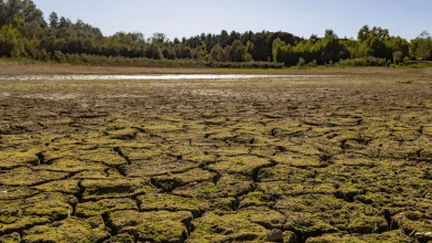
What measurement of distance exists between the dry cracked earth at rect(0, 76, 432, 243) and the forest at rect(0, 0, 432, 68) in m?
25.7

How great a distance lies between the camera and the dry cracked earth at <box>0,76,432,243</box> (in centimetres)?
190

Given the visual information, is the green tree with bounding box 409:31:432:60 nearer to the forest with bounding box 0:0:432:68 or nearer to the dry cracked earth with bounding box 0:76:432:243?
the forest with bounding box 0:0:432:68

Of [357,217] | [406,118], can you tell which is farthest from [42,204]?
[406,118]

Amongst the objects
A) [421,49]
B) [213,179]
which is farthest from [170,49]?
[213,179]

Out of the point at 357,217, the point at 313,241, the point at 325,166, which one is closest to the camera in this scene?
the point at 313,241

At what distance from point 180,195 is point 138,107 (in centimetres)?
415

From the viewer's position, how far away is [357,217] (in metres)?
2.04

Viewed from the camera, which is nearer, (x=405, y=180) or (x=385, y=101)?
(x=405, y=180)

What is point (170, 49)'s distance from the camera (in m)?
46.7

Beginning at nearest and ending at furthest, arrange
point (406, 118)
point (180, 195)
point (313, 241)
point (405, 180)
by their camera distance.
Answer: point (313, 241) → point (180, 195) → point (405, 180) → point (406, 118)

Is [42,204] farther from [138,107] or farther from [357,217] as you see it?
[138,107]

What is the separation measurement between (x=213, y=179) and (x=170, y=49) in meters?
45.4

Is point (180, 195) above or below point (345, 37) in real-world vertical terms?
below

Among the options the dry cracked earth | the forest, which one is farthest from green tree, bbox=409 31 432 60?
the dry cracked earth
